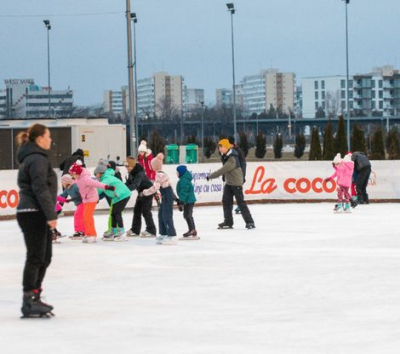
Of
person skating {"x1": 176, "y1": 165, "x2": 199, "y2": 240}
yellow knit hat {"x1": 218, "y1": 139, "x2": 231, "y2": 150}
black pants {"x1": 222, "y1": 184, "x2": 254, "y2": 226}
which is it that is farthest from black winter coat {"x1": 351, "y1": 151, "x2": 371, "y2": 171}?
person skating {"x1": 176, "y1": 165, "x2": 199, "y2": 240}

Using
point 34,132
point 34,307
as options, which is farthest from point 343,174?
point 34,307

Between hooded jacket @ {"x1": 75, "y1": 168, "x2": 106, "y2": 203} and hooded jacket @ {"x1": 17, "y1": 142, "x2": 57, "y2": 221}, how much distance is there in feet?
25.5

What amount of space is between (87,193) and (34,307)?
8.37 m

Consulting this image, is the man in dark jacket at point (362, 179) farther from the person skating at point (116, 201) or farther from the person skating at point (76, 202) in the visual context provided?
the person skating at point (116, 201)

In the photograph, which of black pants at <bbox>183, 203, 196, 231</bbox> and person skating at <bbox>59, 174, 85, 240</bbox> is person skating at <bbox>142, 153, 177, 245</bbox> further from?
person skating at <bbox>59, 174, 85, 240</bbox>

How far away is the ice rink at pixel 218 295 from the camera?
8.56 m

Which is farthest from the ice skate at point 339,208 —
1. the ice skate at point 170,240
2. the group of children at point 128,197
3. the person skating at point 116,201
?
the ice skate at point 170,240

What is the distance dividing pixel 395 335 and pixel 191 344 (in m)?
1.65

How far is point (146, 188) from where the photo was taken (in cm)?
1911

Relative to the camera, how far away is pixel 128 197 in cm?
1850

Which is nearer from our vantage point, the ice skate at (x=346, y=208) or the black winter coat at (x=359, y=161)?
the ice skate at (x=346, y=208)

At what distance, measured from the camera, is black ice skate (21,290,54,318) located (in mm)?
9742

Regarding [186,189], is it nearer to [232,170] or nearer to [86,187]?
[86,187]

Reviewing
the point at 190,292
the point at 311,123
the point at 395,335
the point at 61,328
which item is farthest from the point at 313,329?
the point at 311,123
